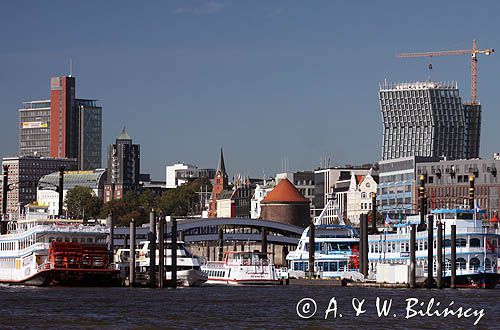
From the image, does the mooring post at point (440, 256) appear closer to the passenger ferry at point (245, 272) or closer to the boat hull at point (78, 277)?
the passenger ferry at point (245, 272)

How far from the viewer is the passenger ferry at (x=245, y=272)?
160 m

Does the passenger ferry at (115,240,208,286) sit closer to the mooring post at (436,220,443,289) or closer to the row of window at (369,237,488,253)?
the row of window at (369,237,488,253)

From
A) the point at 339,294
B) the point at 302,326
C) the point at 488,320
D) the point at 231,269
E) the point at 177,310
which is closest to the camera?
the point at 302,326

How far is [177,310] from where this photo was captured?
101 m

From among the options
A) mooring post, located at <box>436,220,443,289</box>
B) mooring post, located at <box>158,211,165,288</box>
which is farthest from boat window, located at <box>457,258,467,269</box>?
mooring post, located at <box>158,211,165,288</box>

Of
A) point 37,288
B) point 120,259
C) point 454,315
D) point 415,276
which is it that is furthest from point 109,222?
point 454,315

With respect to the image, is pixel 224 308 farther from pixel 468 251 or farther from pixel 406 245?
pixel 406 245

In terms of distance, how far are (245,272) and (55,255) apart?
101ft

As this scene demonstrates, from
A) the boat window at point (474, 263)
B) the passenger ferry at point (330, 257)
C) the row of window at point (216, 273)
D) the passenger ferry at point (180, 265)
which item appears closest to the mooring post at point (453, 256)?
the boat window at point (474, 263)

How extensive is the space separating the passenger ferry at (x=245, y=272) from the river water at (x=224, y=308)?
21175 millimetres

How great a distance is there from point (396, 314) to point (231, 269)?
64.9m

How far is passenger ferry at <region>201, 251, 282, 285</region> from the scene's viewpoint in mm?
159500

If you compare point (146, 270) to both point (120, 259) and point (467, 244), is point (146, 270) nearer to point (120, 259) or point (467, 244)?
point (120, 259)

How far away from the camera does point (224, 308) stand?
105 meters
